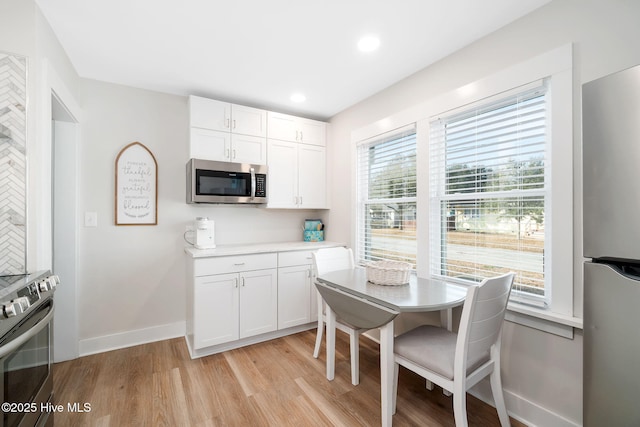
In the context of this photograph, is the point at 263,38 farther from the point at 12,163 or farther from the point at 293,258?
the point at 293,258

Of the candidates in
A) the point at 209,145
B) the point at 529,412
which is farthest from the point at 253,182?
the point at 529,412

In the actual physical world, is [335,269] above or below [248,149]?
below

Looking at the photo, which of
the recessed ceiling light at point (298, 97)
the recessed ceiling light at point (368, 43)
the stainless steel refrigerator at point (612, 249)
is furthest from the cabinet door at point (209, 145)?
the stainless steel refrigerator at point (612, 249)

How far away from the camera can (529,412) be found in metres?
1.70

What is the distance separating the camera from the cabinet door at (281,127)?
10.4 ft

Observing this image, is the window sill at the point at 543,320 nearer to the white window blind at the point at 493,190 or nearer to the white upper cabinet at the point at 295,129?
the white window blind at the point at 493,190

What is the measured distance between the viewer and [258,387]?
6.91 feet

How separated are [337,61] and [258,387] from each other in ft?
8.47

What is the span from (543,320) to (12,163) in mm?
3100

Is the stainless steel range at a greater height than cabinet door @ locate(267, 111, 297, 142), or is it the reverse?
cabinet door @ locate(267, 111, 297, 142)

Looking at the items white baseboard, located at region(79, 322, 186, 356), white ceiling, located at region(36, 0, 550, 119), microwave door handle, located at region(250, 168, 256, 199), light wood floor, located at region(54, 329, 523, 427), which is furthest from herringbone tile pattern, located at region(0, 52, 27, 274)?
microwave door handle, located at region(250, 168, 256, 199)

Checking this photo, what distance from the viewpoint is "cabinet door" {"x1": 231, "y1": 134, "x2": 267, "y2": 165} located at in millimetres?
2965

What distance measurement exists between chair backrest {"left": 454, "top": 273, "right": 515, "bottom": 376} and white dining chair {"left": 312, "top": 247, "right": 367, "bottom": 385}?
78 centimetres

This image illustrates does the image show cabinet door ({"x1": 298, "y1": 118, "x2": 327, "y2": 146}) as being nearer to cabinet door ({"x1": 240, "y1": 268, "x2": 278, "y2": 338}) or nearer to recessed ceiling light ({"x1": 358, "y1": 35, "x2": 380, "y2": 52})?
recessed ceiling light ({"x1": 358, "y1": 35, "x2": 380, "y2": 52})
